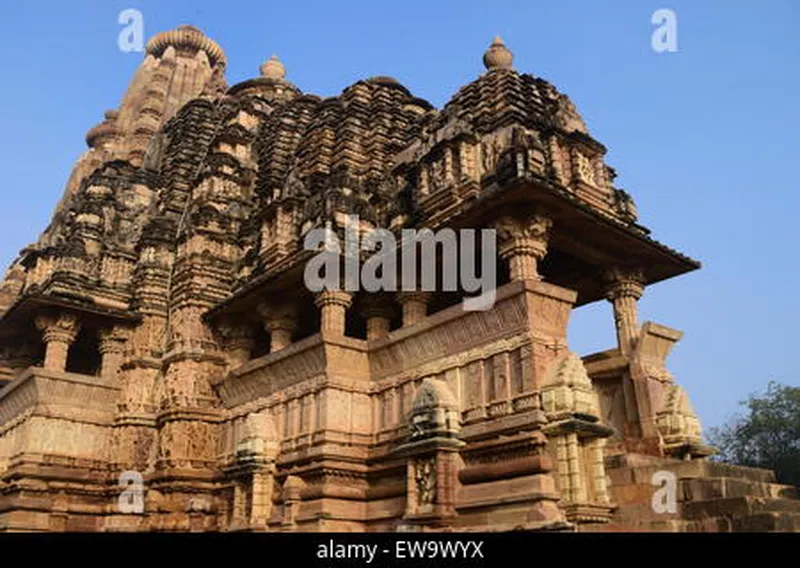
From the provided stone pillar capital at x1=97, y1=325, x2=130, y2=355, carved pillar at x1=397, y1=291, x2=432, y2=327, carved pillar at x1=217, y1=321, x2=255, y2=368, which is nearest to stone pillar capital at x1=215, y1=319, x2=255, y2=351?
carved pillar at x1=217, y1=321, x2=255, y2=368

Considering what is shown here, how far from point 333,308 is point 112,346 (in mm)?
7759

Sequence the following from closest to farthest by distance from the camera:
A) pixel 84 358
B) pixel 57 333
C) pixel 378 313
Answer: pixel 378 313 < pixel 57 333 < pixel 84 358

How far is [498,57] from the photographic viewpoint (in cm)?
1608

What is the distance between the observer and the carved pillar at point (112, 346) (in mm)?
18141

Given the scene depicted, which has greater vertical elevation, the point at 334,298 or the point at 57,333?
the point at 57,333

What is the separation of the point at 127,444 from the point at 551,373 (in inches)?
457

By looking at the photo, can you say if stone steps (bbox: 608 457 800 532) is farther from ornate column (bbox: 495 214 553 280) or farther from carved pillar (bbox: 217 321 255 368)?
carved pillar (bbox: 217 321 255 368)

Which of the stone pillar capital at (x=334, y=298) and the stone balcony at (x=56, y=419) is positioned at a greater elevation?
the stone pillar capital at (x=334, y=298)

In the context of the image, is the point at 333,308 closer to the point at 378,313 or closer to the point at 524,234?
the point at 378,313

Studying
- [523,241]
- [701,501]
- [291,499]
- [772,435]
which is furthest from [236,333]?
[772,435]

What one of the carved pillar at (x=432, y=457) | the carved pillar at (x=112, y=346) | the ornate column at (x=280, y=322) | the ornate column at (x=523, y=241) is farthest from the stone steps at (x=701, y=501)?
the carved pillar at (x=112, y=346)

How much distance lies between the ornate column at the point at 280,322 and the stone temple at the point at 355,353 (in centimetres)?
6

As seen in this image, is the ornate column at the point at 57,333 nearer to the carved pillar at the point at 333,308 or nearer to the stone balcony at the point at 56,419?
the stone balcony at the point at 56,419

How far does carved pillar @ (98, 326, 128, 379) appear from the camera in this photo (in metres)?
18.1
